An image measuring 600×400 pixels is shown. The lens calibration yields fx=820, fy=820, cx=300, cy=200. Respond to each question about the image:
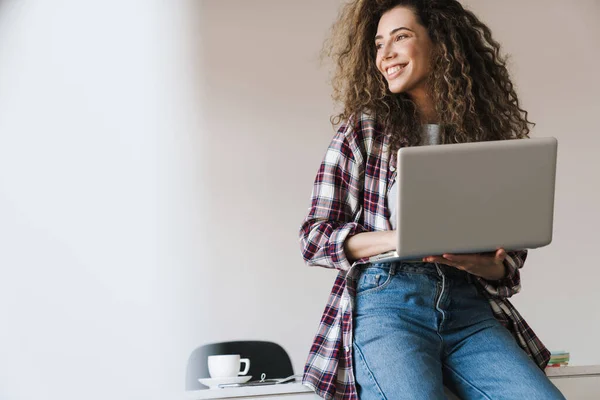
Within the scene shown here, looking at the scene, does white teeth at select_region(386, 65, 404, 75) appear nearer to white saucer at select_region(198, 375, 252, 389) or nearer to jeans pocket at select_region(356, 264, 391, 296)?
jeans pocket at select_region(356, 264, 391, 296)

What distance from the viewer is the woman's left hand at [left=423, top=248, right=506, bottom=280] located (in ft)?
5.08

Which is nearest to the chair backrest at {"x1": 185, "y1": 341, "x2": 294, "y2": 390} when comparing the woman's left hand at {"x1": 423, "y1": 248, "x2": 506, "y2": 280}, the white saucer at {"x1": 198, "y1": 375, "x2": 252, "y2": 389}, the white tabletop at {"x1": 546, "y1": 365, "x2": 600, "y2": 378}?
the white saucer at {"x1": 198, "y1": 375, "x2": 252, "y2": 389}

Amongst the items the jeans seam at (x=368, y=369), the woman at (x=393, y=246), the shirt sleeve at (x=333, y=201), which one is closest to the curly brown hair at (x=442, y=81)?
the woman at (x=393, y=246)

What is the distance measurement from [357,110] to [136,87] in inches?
91.3

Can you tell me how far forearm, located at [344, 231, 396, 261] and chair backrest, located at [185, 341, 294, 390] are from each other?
131 centimetres

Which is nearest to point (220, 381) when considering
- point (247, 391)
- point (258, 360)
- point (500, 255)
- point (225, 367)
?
point (225, 367)

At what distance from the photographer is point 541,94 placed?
13.8 ft

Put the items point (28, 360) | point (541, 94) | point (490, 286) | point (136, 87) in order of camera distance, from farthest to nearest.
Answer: point (541, 94)
point (136, 87)
point (28, 360)
point (490, 286)

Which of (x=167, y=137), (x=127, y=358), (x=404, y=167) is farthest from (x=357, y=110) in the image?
(x=127, y=358)

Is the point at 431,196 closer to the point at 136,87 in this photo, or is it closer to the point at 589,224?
the point at 136,87

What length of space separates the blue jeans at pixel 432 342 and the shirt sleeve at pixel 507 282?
4cm

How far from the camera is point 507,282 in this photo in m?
1.75

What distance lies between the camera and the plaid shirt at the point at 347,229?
166cm

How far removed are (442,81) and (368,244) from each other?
46cm
